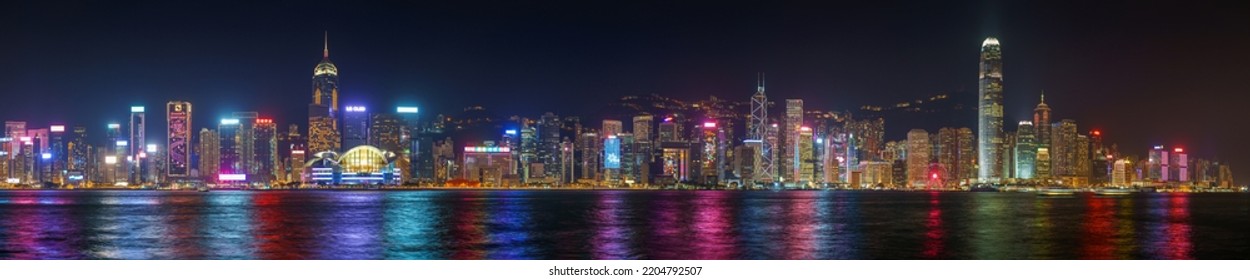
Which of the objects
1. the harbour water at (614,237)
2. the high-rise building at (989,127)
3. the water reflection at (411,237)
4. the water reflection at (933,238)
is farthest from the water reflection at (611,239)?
the high-rise building at (989,127)

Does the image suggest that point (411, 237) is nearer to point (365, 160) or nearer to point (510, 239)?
point (510, 239)

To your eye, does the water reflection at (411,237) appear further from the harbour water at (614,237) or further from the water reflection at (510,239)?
the water reflection at (510,239)

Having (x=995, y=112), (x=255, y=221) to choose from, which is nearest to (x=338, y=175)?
(x=995, y=112)

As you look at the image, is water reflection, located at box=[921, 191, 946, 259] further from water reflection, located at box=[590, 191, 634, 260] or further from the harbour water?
water reflection, located at box=[590, 191, 634, 260]

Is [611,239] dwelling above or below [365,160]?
below

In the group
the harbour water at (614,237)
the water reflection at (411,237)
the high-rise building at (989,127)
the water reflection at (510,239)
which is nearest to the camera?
the water reflection at (510,239)

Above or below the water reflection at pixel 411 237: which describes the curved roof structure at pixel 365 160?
above

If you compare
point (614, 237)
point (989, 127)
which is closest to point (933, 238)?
point (614, 237)

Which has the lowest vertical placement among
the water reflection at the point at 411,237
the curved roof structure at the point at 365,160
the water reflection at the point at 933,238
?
the water reflection at the point at 933,238

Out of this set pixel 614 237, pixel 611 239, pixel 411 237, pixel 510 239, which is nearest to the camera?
pixel 510 239
